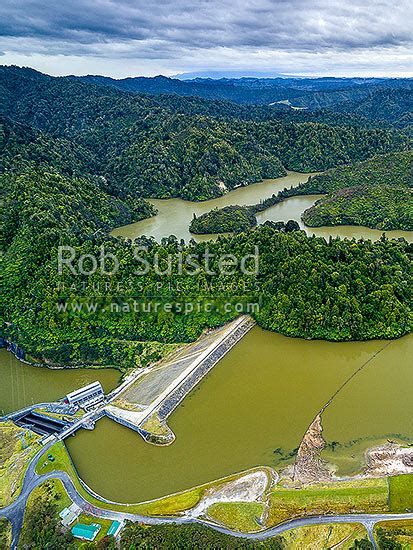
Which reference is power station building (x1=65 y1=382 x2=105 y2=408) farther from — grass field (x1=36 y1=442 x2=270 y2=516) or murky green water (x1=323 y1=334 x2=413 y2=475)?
murky green water (x1=323 y1=334 x2=413 y2=475)

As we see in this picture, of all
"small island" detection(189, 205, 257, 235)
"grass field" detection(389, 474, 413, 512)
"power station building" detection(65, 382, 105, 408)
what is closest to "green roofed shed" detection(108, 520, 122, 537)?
"power station building" detection(65, 382, 105, 408)

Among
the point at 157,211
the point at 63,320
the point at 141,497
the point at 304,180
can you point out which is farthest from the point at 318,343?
the point at 304,180

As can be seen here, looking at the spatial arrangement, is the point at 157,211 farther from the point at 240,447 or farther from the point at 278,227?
the point at 240,447

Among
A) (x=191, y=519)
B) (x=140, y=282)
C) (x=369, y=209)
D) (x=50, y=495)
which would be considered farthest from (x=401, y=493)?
(x=369, y=209)

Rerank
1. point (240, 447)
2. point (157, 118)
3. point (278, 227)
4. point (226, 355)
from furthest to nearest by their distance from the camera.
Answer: point (157, 118) < point (278, 227) < point (226, 355) < point (240, 447)

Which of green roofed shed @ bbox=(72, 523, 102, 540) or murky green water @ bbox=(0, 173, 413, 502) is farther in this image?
murky green water @ bbox=(0, 173, 413, 502)
